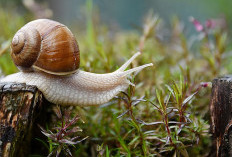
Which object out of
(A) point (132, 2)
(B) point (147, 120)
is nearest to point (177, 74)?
(B) point (147, 120)

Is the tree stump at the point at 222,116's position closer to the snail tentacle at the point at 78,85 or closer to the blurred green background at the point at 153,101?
the blurred green background at the point at 153,101

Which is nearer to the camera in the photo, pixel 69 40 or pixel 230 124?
pixel 230 124

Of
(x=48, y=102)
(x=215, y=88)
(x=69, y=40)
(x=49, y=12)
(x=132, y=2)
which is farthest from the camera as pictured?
(x=132, y=2)

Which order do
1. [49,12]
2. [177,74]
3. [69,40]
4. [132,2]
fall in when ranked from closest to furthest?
[69,40] → [177,74] → [49,12] → [132,2]

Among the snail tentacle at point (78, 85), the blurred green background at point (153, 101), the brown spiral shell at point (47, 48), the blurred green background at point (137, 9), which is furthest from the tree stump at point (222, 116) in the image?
the blurred green background at point (137, 9)

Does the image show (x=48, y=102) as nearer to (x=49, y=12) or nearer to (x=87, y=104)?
(x=87, y=104)

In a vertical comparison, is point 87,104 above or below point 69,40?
below

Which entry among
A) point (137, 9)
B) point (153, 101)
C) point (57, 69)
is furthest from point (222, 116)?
point (137, 9)

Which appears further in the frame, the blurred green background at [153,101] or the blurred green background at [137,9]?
the blurred green background at [137,9]
